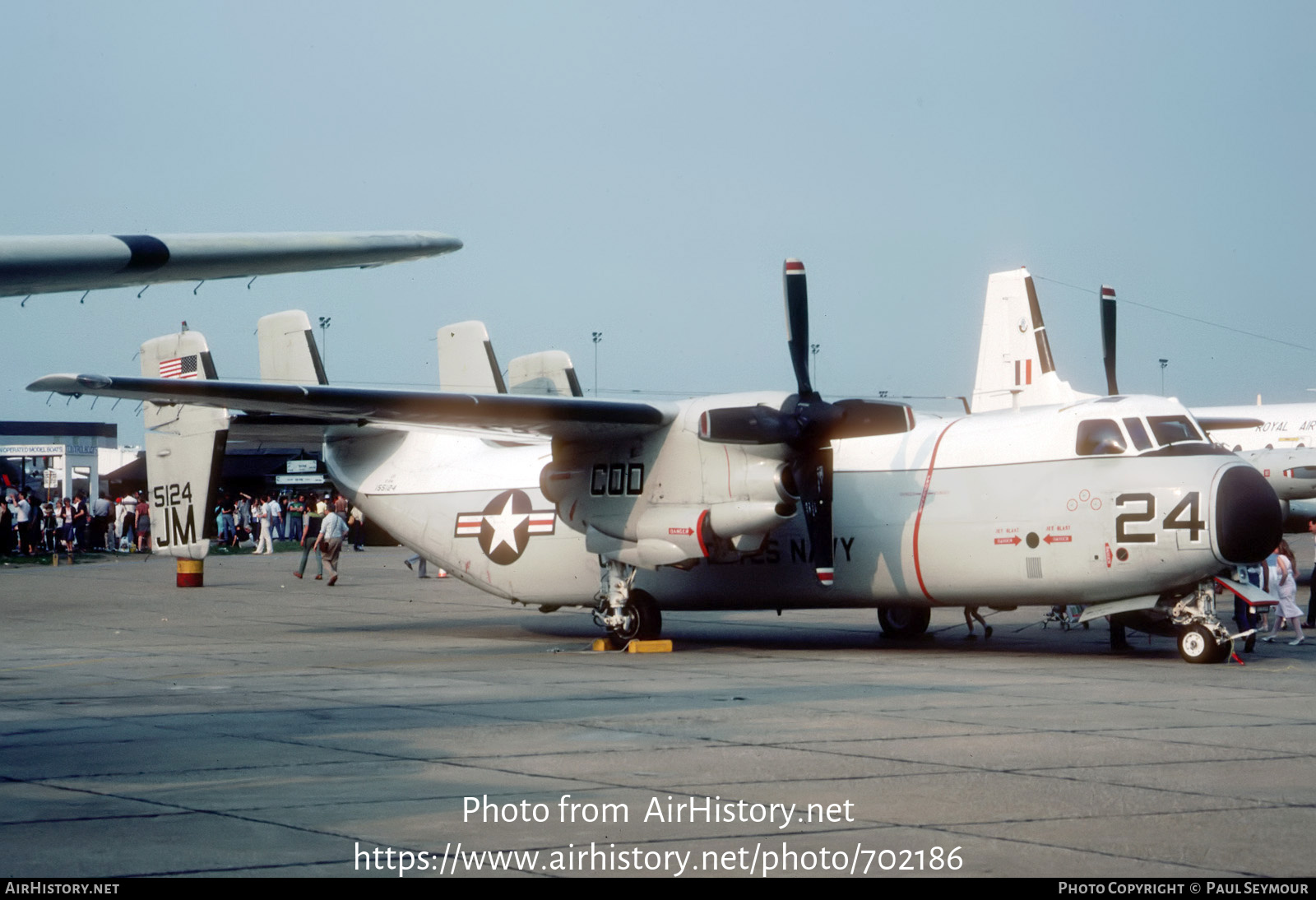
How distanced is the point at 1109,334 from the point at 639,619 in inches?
339

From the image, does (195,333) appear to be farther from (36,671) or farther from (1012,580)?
(1012,580)

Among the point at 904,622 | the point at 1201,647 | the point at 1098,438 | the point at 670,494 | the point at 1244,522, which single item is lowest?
the point at 904,622

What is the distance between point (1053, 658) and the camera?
674 inches

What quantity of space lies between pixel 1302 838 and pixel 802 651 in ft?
37.9

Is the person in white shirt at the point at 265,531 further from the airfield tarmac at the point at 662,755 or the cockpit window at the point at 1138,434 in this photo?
the cockpit window at the point at 1138,434

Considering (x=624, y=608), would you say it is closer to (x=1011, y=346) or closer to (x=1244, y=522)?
(x=1244, y=522)

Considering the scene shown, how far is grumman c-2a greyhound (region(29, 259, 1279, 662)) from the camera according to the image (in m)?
15.6

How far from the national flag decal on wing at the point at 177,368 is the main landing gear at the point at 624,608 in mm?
6021

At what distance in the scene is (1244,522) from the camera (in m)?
15.3

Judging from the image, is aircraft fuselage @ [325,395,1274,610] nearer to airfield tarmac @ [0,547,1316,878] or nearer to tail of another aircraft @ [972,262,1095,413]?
airfield tarmac @ [0,547,1316,878]

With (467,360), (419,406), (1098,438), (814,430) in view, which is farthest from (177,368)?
(1098,438)

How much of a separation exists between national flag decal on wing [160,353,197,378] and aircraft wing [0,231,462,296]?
1221 cm

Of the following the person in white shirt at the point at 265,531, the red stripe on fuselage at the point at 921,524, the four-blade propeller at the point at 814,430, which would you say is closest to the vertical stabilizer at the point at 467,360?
the four-blade propeller at the point at 814,430

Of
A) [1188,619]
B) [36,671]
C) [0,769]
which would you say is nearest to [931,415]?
[1188,619]
